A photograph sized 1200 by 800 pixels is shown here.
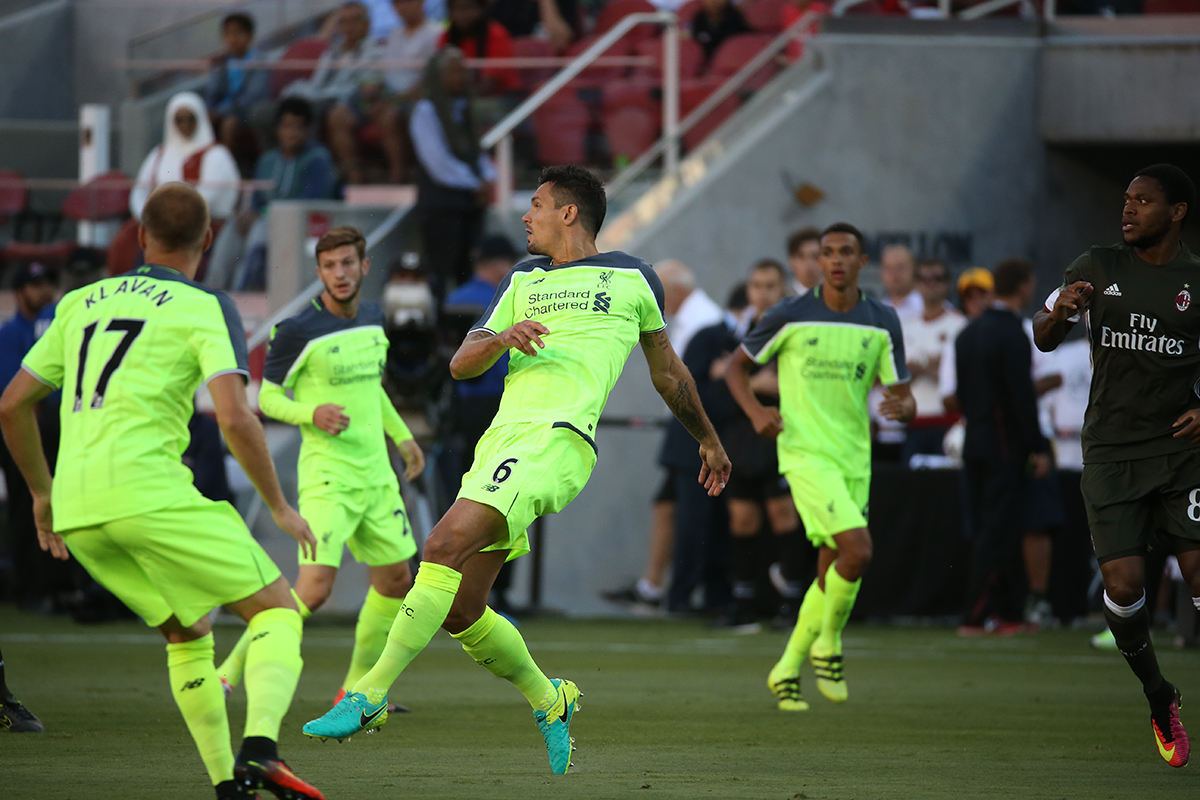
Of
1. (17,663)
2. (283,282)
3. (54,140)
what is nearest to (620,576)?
(283,282)

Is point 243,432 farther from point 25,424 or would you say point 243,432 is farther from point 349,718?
point 349,718

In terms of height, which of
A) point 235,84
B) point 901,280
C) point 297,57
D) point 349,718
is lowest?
point 349,718

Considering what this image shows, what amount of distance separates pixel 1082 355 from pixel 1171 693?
7595 mm

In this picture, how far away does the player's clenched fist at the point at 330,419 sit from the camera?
28.0ft

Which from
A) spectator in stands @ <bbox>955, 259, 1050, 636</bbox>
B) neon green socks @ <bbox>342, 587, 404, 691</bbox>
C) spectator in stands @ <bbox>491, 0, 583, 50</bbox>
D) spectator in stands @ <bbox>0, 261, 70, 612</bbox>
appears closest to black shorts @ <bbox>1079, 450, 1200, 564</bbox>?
neon green socks @ <bbox>342, 587, 404, 691</bbox>

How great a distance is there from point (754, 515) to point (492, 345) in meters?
7.64

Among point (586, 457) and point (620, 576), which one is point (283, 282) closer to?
point (620, 576)

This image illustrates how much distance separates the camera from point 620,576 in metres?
15.4

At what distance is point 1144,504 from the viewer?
6.90 m

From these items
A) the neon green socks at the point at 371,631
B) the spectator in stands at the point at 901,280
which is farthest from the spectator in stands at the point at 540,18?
the neon green socks at the point at 371,631

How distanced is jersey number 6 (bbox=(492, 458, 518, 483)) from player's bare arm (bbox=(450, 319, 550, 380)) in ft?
1.13

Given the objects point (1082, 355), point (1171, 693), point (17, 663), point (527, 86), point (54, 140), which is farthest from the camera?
point (54, 140)

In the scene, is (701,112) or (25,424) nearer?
(25,424)

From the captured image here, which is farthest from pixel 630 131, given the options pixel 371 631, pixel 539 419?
pixel 539 419
